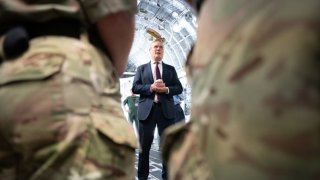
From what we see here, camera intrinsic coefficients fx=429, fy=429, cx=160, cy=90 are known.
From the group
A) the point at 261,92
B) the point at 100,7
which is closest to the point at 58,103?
the point at 100,7

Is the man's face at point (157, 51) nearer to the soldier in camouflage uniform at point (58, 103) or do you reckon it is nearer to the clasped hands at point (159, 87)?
the clasped hands at point (159, 87)

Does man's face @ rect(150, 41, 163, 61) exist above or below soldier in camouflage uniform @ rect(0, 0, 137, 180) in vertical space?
above

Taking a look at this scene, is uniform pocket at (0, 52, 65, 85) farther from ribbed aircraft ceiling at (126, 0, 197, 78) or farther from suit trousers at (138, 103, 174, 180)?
ribbed aircraft ceiling at (126, 0, 197, 78)

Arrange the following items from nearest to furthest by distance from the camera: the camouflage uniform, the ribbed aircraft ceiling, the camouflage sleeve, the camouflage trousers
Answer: the camouflage uniform
the camouflage trousers
the camouflage sleeve
the ribbed aircraft ceiling

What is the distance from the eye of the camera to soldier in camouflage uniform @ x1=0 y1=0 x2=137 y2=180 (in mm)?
966

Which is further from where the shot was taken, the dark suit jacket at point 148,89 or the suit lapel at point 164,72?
the suit lapel at point 164,72

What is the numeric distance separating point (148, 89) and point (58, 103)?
257cm

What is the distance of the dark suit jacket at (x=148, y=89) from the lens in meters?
3.54

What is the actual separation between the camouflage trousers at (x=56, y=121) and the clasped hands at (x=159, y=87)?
8.09 ft

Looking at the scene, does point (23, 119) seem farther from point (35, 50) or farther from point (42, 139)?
point (35, 50)

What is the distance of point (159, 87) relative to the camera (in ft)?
11.5

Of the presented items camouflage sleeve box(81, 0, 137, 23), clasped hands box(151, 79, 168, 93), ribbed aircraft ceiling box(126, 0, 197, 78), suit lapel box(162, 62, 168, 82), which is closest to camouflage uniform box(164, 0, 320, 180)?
camouflage sleeve box(81, 0, 137, 23)

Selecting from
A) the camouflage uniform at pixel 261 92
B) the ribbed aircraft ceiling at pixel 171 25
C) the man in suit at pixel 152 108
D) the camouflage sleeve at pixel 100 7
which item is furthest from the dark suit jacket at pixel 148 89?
the ribbed aircraft ceiling at pixel 171 25

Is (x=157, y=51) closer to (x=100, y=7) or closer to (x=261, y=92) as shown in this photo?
(x=100, y=7)
